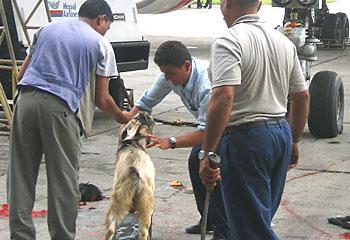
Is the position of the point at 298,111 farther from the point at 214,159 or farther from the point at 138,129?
the point at 138,129

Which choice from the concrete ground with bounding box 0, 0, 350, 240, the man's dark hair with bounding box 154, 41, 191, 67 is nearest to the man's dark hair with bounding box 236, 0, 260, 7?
the man's dark hair with bounding box 154, 41, 191, 67

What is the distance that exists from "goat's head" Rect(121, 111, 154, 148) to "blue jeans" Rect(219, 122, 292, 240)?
0.95 metres

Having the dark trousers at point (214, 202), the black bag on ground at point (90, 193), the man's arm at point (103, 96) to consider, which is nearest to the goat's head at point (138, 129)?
the man's arm at point (103, 96)

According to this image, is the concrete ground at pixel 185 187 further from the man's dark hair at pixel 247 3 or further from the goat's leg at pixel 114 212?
the man's dark hair at pixel 247 3

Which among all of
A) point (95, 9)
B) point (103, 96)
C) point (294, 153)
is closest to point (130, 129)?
point (103, 96)

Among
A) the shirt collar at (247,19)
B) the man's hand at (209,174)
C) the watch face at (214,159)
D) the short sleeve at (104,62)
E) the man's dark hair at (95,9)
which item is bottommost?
the man's hand at (209,174)

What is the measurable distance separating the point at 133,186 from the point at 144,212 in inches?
7.0

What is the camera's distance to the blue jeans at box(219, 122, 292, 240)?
13.8ft

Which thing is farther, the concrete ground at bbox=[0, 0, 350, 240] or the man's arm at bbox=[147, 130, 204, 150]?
the concrete ground at bbox=[0, 0, 350, 240]

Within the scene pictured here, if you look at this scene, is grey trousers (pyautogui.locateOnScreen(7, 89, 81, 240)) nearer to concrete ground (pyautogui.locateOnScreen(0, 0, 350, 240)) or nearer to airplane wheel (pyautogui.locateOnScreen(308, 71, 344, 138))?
concrete ground (pyautogui.locateOnScreen(0, 0, 350, 240))

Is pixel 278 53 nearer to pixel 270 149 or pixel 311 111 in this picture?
pixel 270 149

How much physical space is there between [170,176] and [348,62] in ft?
37.1

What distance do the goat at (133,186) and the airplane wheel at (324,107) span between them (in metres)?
4.86

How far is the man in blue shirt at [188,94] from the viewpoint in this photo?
Result: 5.28 meters
